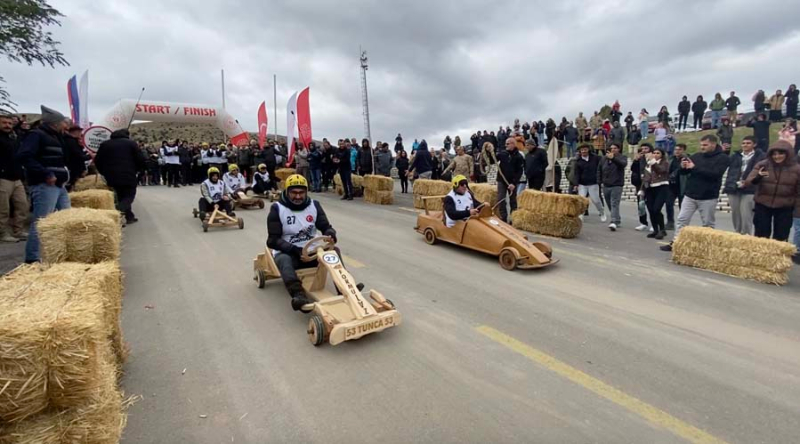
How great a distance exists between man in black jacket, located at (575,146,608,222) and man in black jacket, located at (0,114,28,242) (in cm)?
1115

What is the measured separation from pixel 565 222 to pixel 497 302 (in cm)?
470

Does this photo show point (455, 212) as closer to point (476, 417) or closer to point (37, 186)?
point (476, 417)

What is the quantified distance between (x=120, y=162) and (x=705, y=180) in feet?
38.7

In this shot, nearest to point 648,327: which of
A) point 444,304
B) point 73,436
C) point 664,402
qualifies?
point 664,402

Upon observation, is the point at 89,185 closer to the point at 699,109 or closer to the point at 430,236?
the point at 430,236

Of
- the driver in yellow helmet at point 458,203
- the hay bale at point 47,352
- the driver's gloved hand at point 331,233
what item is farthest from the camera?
the driver in yellow helmet at point 458,203

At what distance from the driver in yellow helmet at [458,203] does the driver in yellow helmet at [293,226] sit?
295cm

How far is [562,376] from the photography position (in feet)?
11.4

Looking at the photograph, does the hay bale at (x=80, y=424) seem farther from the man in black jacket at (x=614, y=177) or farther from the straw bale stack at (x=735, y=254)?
the man in black jacket at (x=614, y=177)

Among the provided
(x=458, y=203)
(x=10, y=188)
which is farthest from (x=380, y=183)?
(x=10, y=188)

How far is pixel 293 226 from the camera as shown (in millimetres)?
5402

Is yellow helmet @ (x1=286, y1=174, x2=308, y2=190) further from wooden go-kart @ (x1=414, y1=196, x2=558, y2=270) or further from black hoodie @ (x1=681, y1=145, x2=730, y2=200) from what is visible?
black hoodie @ (x1=681, y1=145, x2=730, y2=200)

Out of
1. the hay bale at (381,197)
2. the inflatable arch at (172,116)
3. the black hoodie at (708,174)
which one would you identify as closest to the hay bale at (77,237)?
the black hoodie at (708,174)

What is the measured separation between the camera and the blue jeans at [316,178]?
59.9 ft
